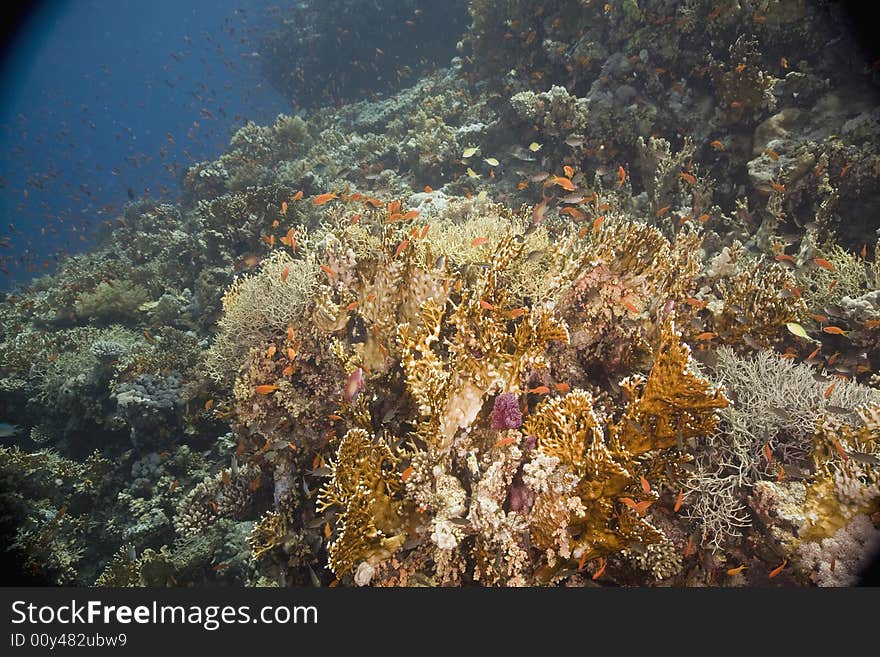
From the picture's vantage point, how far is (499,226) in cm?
544

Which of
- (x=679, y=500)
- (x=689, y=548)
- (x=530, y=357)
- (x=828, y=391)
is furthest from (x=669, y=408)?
(x=828, y=391)

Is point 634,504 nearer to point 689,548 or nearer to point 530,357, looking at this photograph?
point 689,548

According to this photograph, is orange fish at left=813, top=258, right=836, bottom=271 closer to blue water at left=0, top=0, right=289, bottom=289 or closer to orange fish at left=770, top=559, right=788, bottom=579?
orange fish at left=770, top=559, right=788, bottom=579

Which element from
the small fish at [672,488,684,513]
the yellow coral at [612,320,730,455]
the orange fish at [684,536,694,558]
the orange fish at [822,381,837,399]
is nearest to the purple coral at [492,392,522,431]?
the yellow coral at [612,320,730,455]

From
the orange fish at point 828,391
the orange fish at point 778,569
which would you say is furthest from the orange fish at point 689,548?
the orange fish at point 828,391

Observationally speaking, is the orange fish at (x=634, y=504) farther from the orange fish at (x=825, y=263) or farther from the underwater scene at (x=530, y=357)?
the orange fish at (x=825, y=263)

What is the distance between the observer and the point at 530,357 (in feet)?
10.4

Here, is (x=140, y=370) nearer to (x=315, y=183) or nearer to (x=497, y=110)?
(x=315, y=183)

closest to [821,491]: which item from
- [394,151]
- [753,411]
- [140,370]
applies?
[753,411]

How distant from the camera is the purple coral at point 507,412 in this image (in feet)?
10.3

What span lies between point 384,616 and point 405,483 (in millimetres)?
822

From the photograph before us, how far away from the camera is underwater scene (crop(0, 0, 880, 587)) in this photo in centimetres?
287

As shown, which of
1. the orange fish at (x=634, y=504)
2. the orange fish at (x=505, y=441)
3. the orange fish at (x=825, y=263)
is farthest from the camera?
the orange fish at (x=825, y=263)

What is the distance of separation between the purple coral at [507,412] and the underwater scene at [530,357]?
2cm
